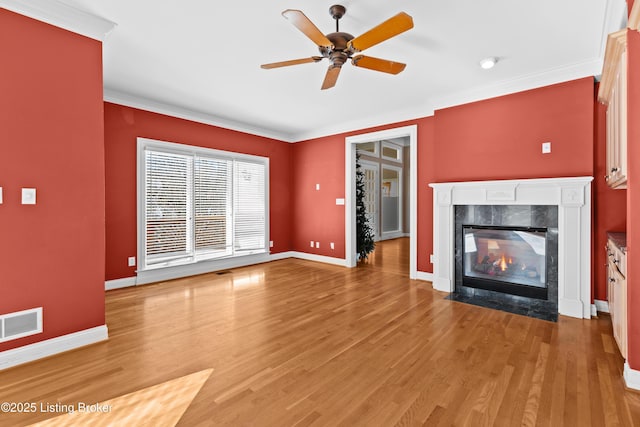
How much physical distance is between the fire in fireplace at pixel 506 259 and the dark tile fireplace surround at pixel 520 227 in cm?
5

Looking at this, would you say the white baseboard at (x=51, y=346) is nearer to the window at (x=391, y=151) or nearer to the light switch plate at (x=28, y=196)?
the light switch plate at (x=28, y=196)

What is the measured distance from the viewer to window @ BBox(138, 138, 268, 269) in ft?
15.6

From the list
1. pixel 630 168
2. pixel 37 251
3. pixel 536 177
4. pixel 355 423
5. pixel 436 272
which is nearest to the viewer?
pixel 355 423

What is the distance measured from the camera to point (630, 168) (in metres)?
2.05

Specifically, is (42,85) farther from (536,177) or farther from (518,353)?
(536,177)

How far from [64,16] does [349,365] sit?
363cm

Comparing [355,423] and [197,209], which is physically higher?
[197,209]

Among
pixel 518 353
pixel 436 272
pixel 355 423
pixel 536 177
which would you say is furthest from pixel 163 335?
pixel 536 177

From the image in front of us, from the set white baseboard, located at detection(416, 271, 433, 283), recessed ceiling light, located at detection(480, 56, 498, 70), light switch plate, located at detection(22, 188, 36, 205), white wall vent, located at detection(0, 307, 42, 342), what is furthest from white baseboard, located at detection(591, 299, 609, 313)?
light switch plate, located at detection(22, 188, 36, 205)

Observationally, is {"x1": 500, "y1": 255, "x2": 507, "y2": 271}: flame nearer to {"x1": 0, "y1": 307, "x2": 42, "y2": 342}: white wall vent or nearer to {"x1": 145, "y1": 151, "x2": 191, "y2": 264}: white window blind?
{"x1": 145, "y1": 151, "x2": 191, "y2": 264}: white window blind

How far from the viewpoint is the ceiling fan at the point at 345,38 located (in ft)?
6.93

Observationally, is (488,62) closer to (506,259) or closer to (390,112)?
(390,112)

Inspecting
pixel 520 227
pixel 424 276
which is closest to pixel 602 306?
pixel 520 227

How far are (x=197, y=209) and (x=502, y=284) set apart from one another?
4.77 meters
